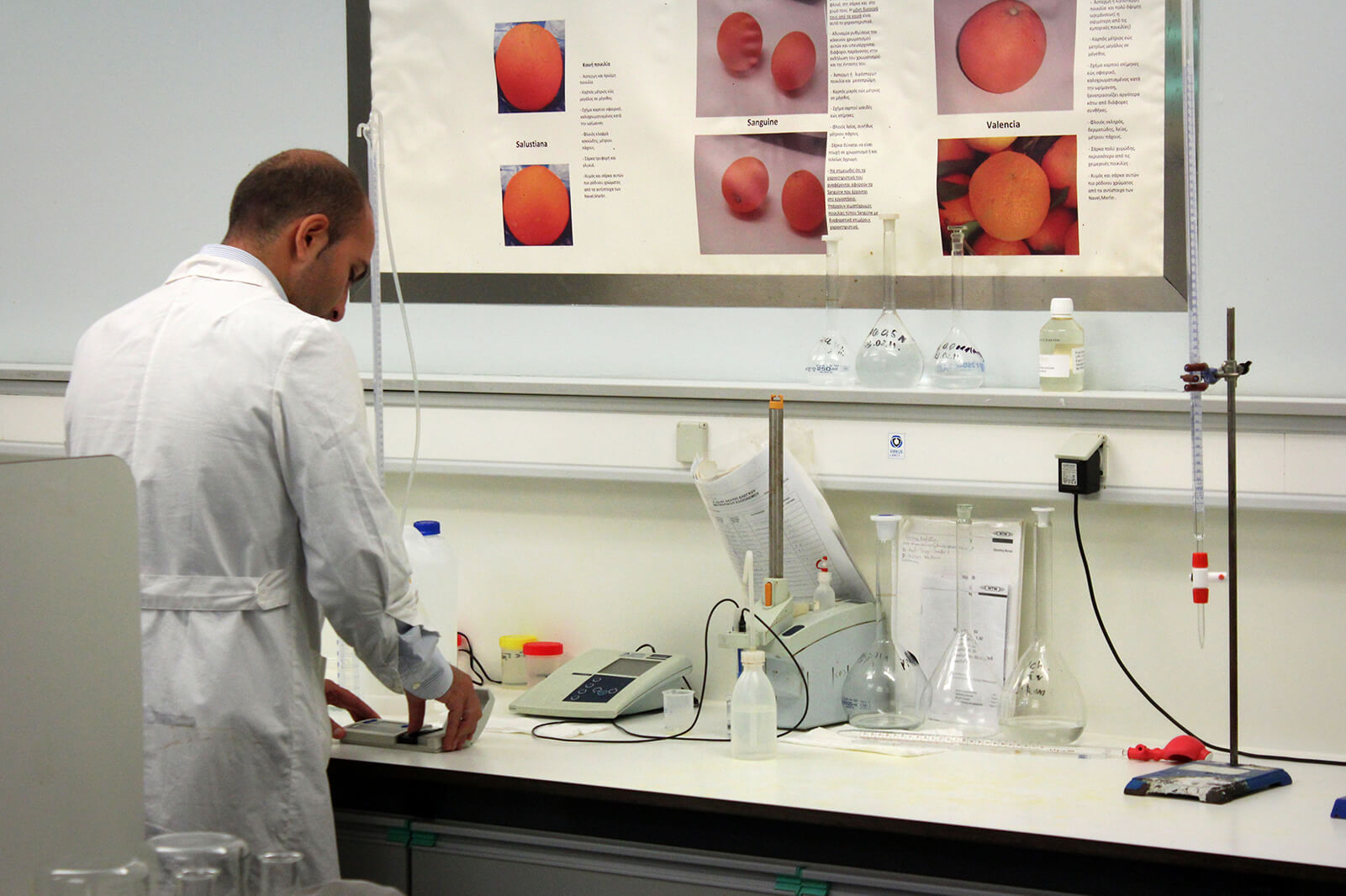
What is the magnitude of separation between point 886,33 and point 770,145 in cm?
26

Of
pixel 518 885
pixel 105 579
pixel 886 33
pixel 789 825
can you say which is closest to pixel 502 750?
pixel 518 885

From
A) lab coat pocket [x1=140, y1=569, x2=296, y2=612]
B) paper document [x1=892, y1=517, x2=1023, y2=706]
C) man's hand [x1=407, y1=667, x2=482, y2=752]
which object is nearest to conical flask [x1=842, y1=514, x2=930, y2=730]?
paper document [x1=892, y1=517, x2=1023, y2=706]

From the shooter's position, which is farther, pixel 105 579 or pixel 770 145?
pixel 770 145

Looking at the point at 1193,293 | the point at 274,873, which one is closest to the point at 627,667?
the point at 1193,293

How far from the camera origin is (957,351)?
80.5 inches

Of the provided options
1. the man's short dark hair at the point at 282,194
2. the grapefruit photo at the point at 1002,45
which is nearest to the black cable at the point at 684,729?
the man's short dark hair at the point at 282,194

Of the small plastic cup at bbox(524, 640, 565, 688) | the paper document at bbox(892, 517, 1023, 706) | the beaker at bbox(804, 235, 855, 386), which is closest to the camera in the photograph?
the paper document at bbox(892, 517, 1023, 706)

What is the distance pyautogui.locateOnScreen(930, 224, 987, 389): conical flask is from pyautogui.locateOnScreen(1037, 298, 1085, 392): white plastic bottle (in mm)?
104

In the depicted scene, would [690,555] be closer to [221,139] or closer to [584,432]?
[584,432]

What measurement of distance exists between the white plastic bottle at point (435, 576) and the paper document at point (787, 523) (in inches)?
18.2

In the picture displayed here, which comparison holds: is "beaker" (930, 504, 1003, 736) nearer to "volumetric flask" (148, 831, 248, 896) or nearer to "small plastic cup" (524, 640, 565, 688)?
"small plastic cup" (524, 640, 565, 688)

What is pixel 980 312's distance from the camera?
81.2 inches

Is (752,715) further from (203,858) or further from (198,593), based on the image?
(203,858)

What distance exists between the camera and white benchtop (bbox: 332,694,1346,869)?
4.81 feet
